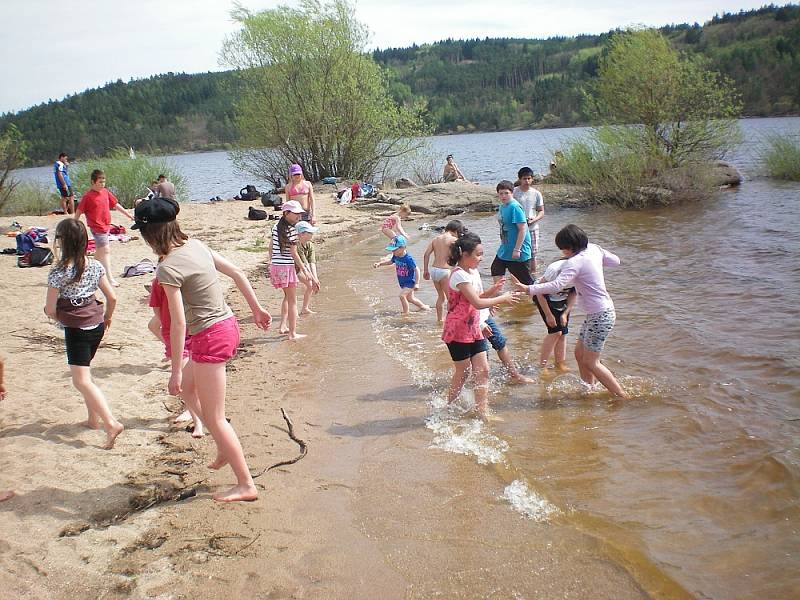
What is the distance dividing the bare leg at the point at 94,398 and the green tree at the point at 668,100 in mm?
20972

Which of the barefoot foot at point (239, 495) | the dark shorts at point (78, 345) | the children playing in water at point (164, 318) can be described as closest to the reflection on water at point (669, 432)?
the barefoot foot at point (239, 495)

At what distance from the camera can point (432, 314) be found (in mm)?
9938

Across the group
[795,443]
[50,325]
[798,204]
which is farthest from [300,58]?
[795,443]

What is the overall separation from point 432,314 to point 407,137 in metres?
22.5

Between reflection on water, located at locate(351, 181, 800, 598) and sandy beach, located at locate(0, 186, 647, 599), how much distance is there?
1.07ft

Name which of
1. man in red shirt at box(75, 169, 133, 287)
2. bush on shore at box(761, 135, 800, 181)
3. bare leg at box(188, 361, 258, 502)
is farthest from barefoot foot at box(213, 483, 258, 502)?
bush on shore at box(761, 135, 800, 181)

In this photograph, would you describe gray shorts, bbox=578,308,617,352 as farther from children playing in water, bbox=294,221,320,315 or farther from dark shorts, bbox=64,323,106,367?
dark shorts, bbox=64,323,106,367

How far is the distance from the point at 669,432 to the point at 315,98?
26642 mm

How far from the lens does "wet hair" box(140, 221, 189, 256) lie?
3.81m

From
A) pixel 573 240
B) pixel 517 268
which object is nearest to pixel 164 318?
pixel 573 240

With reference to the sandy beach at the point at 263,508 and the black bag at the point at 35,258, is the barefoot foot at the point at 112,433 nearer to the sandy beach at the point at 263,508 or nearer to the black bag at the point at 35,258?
the sandy beach at the point at 263,508

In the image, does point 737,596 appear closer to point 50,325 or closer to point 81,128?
point 50,325

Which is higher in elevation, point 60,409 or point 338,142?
point 338,142

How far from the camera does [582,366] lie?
6258 mm
